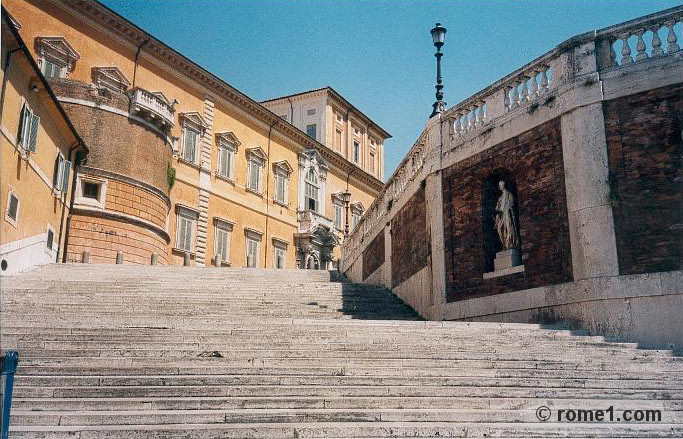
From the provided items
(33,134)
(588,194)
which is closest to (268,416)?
(588,194)

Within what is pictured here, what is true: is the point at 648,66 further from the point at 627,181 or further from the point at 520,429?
the point at 520,429

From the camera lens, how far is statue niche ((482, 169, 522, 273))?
12.7 m

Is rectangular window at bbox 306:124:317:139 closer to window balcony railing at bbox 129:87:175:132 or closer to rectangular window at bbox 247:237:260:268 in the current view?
rectangular window at bbox 247:237:260:268

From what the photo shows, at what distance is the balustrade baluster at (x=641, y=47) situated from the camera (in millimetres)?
11375

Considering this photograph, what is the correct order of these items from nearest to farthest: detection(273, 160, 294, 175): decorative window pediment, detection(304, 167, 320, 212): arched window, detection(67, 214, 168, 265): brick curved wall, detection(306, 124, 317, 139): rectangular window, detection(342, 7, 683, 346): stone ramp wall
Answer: detection(342, 7, 683, 346): stone ramp wall
detection(67, 214, 168, 265): brick curved wall
detection(273, 160, 294, 175): decorative window pediment
detection(304, 167, 320, 212): arched window
detection(306, 124, 317, 139): rectangular window

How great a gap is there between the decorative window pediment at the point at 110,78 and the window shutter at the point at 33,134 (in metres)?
9.55

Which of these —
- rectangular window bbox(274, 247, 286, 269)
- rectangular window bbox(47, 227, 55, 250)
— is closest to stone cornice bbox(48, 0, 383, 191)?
rectangular window bbox(274, 247, 286, 269)

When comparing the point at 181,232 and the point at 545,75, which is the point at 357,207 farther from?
the point at 545,75

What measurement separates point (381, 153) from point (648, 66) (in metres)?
42.7

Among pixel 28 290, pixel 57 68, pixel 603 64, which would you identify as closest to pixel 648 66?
pixel 603 64

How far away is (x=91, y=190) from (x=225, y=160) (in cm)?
1117

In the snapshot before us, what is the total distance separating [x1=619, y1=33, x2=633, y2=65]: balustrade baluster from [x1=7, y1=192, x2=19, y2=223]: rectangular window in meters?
13.8

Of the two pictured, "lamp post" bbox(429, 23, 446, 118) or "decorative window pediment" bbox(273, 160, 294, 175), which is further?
"decorative window pediment" bbox(273, 160, 294, 175)

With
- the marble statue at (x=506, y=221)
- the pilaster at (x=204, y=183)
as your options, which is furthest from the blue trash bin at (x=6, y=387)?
the pilaster at (x=204, y=183)
